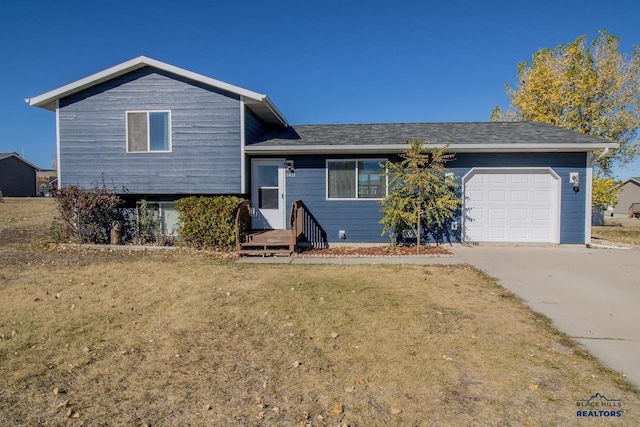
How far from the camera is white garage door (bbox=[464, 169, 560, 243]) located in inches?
394

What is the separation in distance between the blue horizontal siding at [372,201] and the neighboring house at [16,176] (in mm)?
38353

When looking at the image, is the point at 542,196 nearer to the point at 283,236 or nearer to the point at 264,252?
the point at 283,236

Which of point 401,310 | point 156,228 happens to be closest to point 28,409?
point 401,310

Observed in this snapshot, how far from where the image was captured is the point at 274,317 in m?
4.59

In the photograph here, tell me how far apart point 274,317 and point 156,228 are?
7.21 meters

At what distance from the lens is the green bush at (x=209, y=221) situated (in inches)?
361

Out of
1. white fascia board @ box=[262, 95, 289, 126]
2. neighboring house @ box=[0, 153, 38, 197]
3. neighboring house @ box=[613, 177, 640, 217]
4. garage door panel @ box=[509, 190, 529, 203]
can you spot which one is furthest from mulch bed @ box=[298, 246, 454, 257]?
neighboring house @ box=[0, 153, 38, 197]

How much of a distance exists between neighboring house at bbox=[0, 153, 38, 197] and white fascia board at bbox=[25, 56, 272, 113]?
33555 mm

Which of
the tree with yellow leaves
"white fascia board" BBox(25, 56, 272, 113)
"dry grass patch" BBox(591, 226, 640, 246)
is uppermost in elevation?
the tree with yellow leaves

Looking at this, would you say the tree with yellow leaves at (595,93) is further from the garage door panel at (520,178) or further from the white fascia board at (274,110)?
the white fascia board at (274,110)

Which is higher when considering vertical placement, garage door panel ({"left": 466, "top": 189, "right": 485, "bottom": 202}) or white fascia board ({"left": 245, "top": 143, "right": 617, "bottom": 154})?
white fascia board ({"left": 245, "top": 143, "right": 617, "bottom": 154})

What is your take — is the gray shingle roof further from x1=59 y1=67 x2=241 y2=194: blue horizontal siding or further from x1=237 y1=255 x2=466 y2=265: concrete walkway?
x1=237 y1=255 x2=466 y2=265: concrete walkway

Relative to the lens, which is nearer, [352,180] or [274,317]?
[274,317]

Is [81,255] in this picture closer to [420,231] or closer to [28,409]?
[28,409]
